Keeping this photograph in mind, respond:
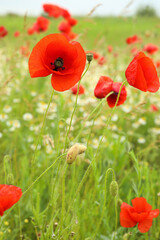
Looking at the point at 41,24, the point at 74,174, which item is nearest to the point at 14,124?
the point at 74,174

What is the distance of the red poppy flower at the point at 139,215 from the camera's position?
1076 millimetres

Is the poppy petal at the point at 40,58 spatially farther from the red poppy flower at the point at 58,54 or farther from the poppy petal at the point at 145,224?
the poppy petal at the point at 145,224

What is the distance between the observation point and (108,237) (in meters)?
1.39

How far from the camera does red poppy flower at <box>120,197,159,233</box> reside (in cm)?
108

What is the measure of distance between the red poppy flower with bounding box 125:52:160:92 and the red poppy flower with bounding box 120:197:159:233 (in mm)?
384

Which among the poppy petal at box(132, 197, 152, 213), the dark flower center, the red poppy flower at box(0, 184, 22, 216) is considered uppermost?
the dark flower center

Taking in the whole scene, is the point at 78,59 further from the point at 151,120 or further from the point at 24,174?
the point at 151,120

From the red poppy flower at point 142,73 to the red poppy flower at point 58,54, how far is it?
0.47 ft

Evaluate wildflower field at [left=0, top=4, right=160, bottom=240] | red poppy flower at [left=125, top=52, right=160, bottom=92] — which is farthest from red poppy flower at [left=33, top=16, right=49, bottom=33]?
red poppy flower at [left=125, top=52, right=160, bottom=92]

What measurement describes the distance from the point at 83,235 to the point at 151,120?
1855 mm

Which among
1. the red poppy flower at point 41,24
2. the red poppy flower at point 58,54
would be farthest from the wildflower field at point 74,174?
the red poppy flower at point 41,24

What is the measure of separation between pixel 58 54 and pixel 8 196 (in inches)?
17.2

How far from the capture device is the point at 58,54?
3.26ft

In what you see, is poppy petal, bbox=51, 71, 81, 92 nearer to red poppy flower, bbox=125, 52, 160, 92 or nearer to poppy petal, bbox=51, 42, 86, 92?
poppy petal, bbox=51, 42, 86, 92
